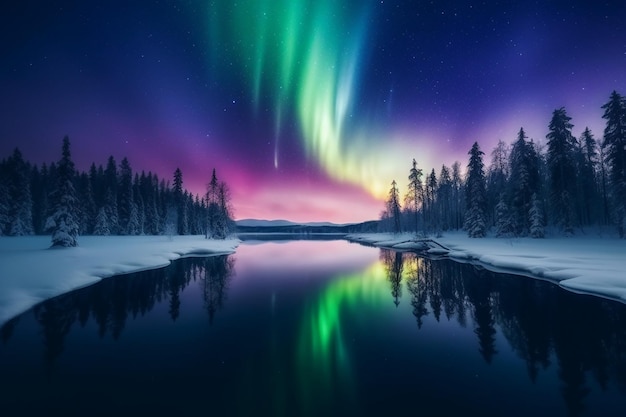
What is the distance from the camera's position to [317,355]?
8.70 m

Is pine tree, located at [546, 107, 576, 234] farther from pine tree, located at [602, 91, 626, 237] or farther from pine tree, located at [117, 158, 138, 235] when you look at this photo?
pine tree, located at [117, 158, 138, 235]

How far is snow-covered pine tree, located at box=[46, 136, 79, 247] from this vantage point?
30531 mm

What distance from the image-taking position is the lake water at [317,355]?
610cm

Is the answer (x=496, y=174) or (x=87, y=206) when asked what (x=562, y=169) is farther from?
(x=87, y=206)

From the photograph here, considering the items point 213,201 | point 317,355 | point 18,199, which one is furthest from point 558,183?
point 18,199

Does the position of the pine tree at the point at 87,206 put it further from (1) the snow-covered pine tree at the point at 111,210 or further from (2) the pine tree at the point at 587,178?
(2) the pine tree at the point at 587,178

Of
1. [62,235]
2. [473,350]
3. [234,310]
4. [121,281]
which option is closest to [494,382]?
[473,350]

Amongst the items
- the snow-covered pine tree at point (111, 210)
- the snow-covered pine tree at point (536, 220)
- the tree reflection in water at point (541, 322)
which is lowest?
the tree reflection in water at point (541, 322)

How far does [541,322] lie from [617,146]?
36.9 metres

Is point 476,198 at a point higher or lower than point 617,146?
lower

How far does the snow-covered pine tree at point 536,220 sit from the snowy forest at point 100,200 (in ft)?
194

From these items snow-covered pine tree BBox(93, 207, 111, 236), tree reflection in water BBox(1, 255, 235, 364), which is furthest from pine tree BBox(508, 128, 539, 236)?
snow-covered pine tree BBox(93, 207, 111, 236)

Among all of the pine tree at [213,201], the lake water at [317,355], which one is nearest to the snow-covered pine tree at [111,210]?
the pine tree at [213,201]

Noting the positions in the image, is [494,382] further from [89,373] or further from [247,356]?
[89,373]
